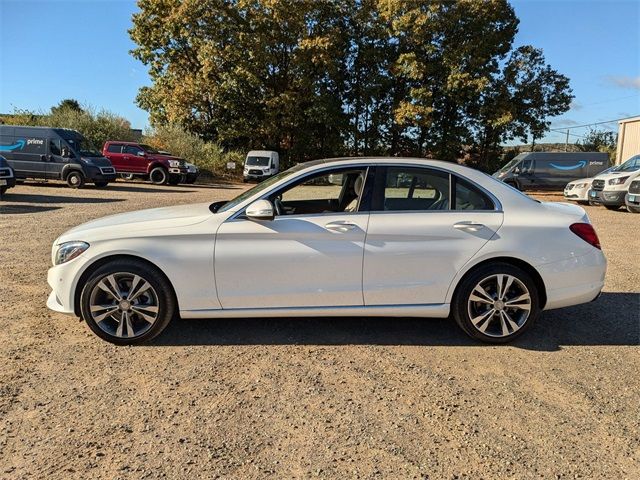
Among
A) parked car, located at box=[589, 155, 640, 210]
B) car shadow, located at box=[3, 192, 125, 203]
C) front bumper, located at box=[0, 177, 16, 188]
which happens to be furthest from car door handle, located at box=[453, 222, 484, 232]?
front bumper, located at box=[0, 177, 16, 188]

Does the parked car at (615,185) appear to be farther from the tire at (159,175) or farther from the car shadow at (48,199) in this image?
the tire at (159,175)

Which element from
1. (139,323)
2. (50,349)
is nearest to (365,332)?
(139,323)

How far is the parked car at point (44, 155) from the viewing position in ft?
63.0

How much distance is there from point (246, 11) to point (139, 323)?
33031 millimetres

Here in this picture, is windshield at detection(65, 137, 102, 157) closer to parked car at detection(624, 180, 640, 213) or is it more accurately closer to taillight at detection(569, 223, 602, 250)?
taillight at detection(569, 223, 602, 250)

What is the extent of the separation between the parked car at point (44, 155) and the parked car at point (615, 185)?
62.3 feet

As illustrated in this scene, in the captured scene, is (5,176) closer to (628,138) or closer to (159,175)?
(159,175)

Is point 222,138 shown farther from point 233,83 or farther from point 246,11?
point 246,11

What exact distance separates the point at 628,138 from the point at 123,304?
35.5 m

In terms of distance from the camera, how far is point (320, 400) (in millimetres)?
3264

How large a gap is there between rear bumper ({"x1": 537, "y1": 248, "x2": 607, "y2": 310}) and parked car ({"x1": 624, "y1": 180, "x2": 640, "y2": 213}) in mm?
13375

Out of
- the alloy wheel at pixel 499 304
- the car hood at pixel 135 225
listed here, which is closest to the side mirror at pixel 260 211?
the car hood at pixel 135 225

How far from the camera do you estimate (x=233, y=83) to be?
3325 centimetres

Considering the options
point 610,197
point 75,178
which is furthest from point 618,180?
point 75,178
